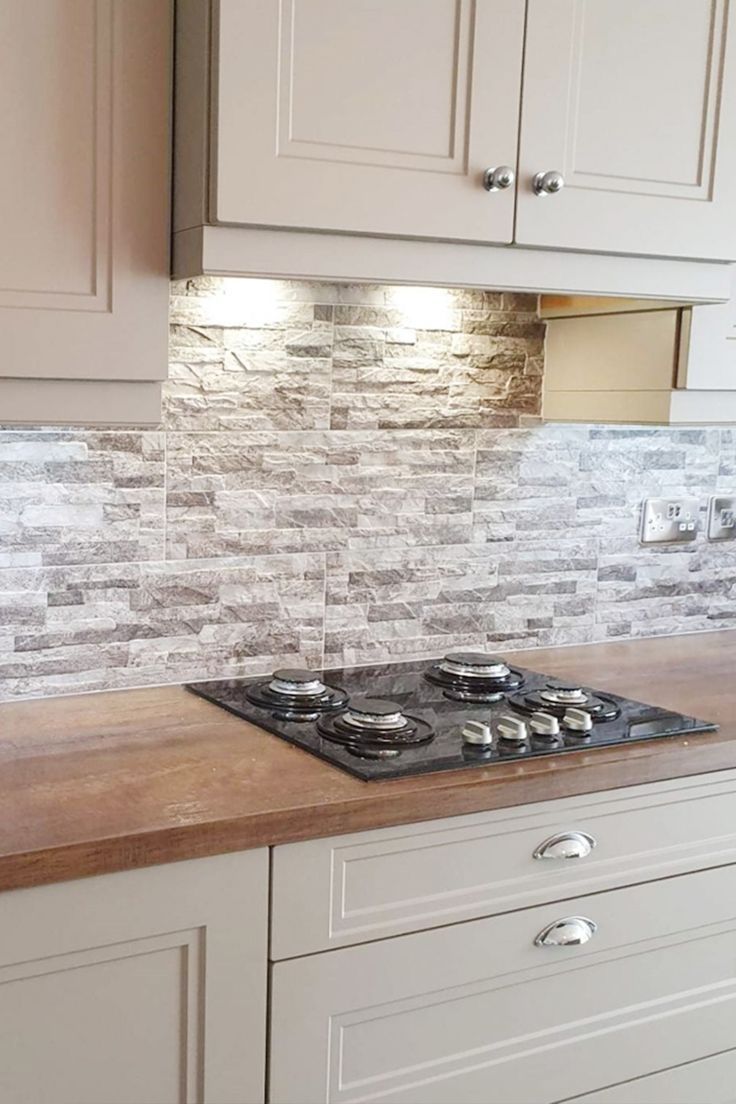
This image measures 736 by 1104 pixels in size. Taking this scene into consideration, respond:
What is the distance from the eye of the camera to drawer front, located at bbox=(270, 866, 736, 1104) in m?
1.54

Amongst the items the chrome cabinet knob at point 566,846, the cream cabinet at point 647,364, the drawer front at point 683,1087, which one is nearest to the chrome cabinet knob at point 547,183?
the cream cabinet at point 647,364

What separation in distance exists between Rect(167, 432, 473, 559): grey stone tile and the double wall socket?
0.46m

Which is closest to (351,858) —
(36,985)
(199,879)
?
(199,879)

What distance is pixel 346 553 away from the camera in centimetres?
218

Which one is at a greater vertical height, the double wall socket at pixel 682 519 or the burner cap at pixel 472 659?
the double wall socket at pixel 682 519

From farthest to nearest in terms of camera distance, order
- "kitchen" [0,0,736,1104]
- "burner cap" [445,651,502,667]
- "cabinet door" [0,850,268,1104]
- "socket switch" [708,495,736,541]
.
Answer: "socket switch" [708,495,736,541], "burner cap" [445,651,502,667], "kitchen" [0,0,736,1104], "cabinet door" [0,850,268,1104]

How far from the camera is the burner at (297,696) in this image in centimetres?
190

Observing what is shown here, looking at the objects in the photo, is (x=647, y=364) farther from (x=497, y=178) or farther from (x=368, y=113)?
(x=368, y=113)

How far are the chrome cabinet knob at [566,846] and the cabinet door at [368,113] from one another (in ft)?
2.82

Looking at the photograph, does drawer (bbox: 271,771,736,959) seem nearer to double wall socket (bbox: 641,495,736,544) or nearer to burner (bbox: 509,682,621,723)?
burner (bbox: 509,682,621,723)

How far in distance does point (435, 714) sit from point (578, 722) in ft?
0.76

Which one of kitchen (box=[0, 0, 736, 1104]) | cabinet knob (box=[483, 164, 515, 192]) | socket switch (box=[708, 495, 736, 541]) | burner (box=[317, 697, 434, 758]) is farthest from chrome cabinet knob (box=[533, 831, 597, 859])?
socket switch (box=[708, 495, 736, 541])

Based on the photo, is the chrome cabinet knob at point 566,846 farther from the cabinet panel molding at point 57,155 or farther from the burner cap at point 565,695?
the cabinet panel molding at point 57,155

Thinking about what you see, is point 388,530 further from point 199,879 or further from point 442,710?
point 199,879
